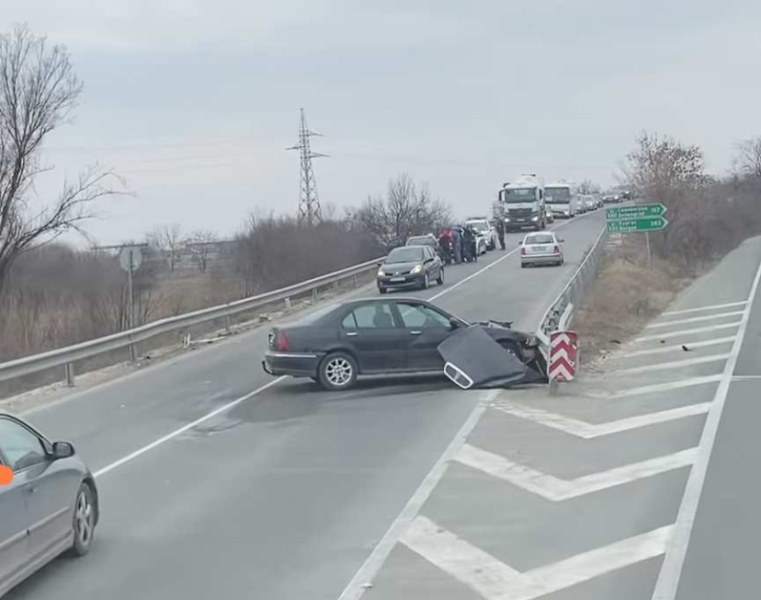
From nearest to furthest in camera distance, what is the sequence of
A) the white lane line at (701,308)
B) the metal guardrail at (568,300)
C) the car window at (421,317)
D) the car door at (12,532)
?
the car door at (12,532) → the car window at (421,317) → the metal guardrail at (568,300) → the white lane line at (701,308)

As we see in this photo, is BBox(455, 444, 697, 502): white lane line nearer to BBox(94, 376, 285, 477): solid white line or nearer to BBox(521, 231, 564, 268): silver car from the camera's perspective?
BBox(94, 376, 285, 477): solid white line

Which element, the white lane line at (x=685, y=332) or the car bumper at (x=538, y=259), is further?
the car bumper at (x=538, y=259)

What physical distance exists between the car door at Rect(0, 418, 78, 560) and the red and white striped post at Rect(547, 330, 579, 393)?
1038cm

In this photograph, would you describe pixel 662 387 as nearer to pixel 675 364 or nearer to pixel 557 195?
pixel 675 364

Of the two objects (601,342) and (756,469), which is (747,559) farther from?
(601,342)

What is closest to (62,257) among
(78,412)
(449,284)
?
(449,284)

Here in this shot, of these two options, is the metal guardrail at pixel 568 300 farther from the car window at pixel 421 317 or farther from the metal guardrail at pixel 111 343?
the metal guardrail at pixel 111 343

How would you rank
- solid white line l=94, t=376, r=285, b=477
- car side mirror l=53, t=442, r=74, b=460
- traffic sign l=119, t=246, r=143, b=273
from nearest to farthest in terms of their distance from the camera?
car side mirror l=53, t=442, r=74, b=460
solid white line l=94, t=376, r=285, b=477
traffic sign l=119, t=246, r=143, b=273

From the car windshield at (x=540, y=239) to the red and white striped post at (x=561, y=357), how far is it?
109ft

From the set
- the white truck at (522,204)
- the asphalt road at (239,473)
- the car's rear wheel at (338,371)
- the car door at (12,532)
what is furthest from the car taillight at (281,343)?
the white truck at (522,204)

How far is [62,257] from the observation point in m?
44.4

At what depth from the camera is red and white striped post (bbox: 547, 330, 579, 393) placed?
17.9 metres

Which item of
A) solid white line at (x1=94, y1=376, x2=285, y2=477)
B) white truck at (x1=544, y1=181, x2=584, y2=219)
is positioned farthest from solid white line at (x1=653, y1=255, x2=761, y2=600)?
white truck at (x1=544, y1=181, x2=584, y2=219)

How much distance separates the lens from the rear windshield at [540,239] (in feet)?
168
